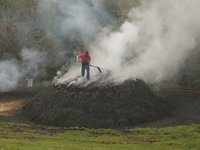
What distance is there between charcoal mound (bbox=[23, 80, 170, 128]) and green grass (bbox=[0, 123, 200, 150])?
215 centimetres

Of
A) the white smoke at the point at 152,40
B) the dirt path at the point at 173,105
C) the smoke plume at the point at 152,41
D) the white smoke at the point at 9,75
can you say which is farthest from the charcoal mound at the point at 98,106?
the white smoke at the point at 9,75

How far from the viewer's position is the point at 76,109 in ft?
76.1

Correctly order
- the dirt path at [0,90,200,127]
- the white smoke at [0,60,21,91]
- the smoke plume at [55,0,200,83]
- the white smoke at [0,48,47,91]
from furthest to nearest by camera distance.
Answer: the white smoke at [0,48,47,91] → the white smoke at [0,60,21,91] → the smoke plume at [55,0,200,83] → the dirt path at [0,90,200,127]

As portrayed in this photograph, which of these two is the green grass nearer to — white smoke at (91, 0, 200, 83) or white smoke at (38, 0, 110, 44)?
white smoke at (91, 0, 200, 83)

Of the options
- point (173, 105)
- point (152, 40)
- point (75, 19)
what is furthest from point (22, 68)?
point (173, 105)

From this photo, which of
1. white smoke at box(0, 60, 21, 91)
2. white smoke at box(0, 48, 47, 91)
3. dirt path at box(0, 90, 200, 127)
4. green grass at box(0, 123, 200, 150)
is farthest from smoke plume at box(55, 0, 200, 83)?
green grass at box(0, 123, 200, 150)

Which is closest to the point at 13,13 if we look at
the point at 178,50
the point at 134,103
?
the point at 178,50

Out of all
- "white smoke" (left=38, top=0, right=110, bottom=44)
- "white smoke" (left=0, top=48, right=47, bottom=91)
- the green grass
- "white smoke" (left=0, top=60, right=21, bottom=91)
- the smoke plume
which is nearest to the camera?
the green grass

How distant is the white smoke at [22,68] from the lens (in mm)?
32688

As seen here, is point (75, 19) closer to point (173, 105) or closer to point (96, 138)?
point (173, 105)

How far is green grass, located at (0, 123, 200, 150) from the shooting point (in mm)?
15591

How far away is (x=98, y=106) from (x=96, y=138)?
5372 millimetres

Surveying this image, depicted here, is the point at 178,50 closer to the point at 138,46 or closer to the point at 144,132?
the point at 138,46

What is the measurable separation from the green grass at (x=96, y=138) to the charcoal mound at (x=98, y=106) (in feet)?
7.05
